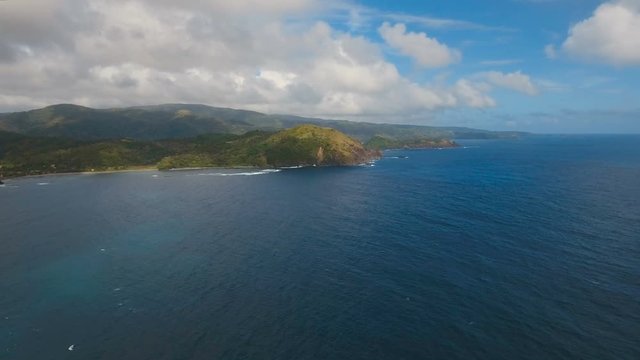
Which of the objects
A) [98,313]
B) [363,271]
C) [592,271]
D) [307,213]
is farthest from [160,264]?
[592,271]

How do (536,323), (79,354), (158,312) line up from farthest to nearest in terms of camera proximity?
1. (158,312)
2. (536,323)
3. (79,354)

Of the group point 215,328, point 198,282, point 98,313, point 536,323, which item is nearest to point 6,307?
point 98,313

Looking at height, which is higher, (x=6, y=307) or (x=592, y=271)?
(x=592, y=271)

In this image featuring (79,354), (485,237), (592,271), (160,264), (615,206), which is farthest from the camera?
(615,206)

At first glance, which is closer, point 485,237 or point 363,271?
point 363,271

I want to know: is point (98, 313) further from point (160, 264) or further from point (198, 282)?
point (160, 264)

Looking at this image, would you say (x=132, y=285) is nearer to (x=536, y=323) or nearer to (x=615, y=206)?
(x=536, y=323)
